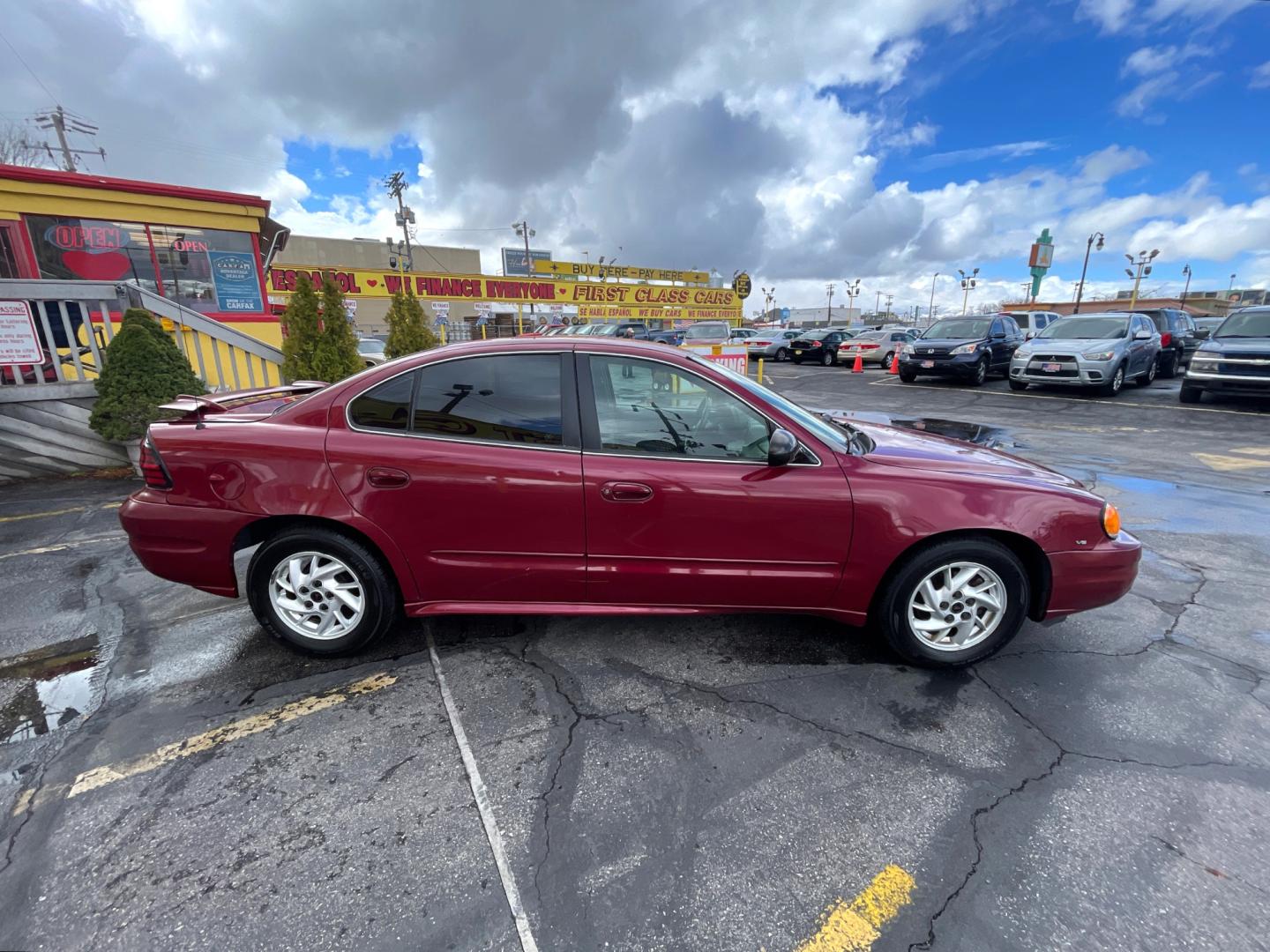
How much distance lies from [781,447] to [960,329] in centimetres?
1550

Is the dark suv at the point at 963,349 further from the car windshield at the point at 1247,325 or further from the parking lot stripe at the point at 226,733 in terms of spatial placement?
the parking lot stripe at the point at 226,733

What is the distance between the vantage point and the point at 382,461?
267 centimetres

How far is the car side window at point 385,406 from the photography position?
2.77 metres

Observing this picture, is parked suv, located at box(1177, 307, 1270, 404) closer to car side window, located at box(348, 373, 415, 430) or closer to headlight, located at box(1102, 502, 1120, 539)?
headlight, located at box(1102, 502, 1120, 539)

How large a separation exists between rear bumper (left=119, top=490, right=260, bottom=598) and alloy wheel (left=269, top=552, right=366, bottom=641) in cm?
28

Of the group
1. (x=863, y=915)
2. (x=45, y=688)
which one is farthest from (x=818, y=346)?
(x=45, y=688)

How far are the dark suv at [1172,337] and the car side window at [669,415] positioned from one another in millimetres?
17502

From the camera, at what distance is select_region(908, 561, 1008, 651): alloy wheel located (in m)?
2.75

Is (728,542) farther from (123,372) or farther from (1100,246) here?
(1100,246)

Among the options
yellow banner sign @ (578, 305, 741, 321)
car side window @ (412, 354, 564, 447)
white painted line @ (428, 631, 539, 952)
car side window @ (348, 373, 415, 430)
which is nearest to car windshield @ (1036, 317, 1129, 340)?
car side window @ (412, 354, 564, 447)

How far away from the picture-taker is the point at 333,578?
2822mm

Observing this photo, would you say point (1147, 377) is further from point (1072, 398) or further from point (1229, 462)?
point (1229, 462)

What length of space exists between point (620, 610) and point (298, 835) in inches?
58.0

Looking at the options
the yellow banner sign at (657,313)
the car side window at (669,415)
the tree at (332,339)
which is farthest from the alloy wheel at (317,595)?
the yellow banner sign at (657,313)
